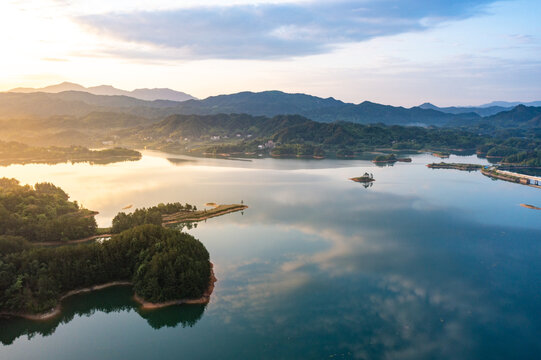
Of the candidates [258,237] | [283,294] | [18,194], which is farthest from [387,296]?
[18,194]

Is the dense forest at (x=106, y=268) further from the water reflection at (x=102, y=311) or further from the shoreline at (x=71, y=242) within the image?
the shoreline at (x=71, y=242)

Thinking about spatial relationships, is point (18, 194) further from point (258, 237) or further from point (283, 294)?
point (283, 294)

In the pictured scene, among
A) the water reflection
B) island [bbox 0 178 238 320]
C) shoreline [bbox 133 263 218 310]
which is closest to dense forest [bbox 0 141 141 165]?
island [bbox 0 178 238 320]

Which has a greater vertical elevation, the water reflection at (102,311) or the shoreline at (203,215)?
the shoreline at (203,215)

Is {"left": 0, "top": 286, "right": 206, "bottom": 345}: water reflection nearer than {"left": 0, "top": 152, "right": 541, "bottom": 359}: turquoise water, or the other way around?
{"left": 0, "top": 152, "right": 541, "bottom": 359}: turquoise water

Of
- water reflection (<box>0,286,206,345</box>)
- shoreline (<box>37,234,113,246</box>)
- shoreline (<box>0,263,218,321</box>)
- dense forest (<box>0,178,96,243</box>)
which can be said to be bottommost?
water reflection (<box>0,286,206,345</box>)

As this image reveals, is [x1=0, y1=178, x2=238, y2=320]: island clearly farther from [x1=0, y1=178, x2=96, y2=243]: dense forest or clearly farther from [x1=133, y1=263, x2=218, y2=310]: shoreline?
[x1=0, y1=178, x2=96, y2=243]: dense forest

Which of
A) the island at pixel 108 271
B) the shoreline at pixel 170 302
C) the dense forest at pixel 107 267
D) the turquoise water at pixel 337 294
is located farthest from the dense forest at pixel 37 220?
the shoreline at pixel 170 302
